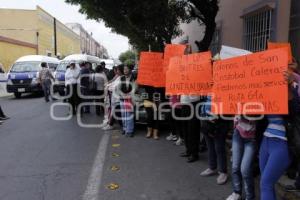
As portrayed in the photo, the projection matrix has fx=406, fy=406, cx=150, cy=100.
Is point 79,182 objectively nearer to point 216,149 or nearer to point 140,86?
point 216,149

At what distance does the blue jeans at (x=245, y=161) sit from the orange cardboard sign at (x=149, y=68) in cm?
408

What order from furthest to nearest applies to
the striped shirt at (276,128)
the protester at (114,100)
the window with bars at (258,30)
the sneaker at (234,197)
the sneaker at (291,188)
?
the window with bars at (258,30), the protester at (114,100), the sneaker at (291,188), the sneaker at (234,197), the striped shirt at (276,128)

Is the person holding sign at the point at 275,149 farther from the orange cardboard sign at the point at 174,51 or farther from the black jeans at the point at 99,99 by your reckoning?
the black jeans at the point at 99,99

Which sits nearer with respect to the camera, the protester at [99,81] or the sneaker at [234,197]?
the sneaker at [234,197]

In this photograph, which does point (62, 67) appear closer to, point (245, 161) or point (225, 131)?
point (225, 131)

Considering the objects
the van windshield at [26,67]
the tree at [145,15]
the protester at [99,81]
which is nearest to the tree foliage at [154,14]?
the tree at [145,15]

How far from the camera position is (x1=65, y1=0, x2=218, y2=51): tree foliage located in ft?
34.3

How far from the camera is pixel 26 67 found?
2066 centimetres

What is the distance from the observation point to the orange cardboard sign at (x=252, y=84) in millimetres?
4066

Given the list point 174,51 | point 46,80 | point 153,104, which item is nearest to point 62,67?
point 46,80

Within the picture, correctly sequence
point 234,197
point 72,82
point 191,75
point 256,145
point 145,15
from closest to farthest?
point 256,145, point 234,197, point 191,75, point 145,15, point 72,82

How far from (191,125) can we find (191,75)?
3.18ft

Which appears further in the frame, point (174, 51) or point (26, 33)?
point (26, 33)

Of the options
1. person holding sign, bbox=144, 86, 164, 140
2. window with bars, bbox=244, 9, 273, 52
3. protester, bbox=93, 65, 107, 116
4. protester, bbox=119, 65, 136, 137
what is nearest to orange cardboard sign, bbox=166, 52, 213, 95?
person holding sign, bbox=144, 86, 164, 140
